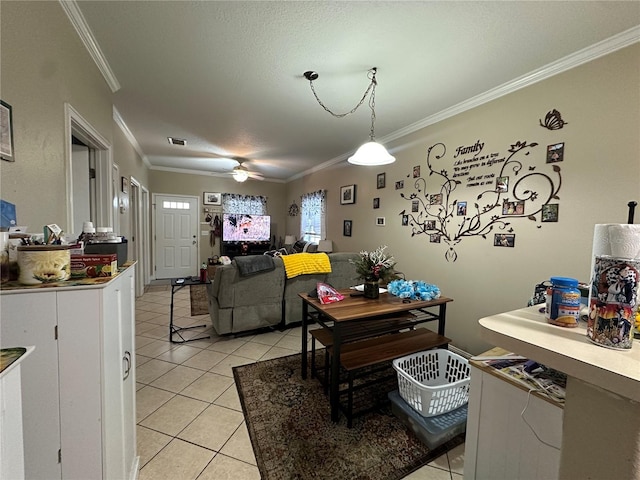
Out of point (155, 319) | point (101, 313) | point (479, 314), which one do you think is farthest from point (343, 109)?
point (155, 319)

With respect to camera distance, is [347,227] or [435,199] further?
[347,227]

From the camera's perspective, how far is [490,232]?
242 centimetres

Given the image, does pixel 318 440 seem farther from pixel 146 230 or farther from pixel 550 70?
pixel 146 230

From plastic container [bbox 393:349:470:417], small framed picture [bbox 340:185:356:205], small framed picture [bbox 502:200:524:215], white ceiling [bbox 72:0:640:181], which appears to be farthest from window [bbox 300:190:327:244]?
plastic container [bbox 393:349:470:417]

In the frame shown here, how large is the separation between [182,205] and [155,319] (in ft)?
10.2

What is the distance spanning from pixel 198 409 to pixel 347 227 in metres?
3.21

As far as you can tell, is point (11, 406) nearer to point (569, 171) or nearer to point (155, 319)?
point (569, 171)

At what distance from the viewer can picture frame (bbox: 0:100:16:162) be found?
994 mm

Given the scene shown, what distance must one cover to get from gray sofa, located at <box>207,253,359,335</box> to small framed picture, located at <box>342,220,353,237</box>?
1.06 meters

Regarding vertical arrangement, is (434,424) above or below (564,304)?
below

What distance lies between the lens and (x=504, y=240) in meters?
2.31

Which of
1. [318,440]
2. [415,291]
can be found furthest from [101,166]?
[415,291]

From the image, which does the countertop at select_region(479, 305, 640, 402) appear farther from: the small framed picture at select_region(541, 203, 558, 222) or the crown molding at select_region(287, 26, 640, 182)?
the crown molding at select_region(287, 26, 640, 182)

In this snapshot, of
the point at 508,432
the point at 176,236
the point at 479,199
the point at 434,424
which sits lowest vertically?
the point at 434,424
